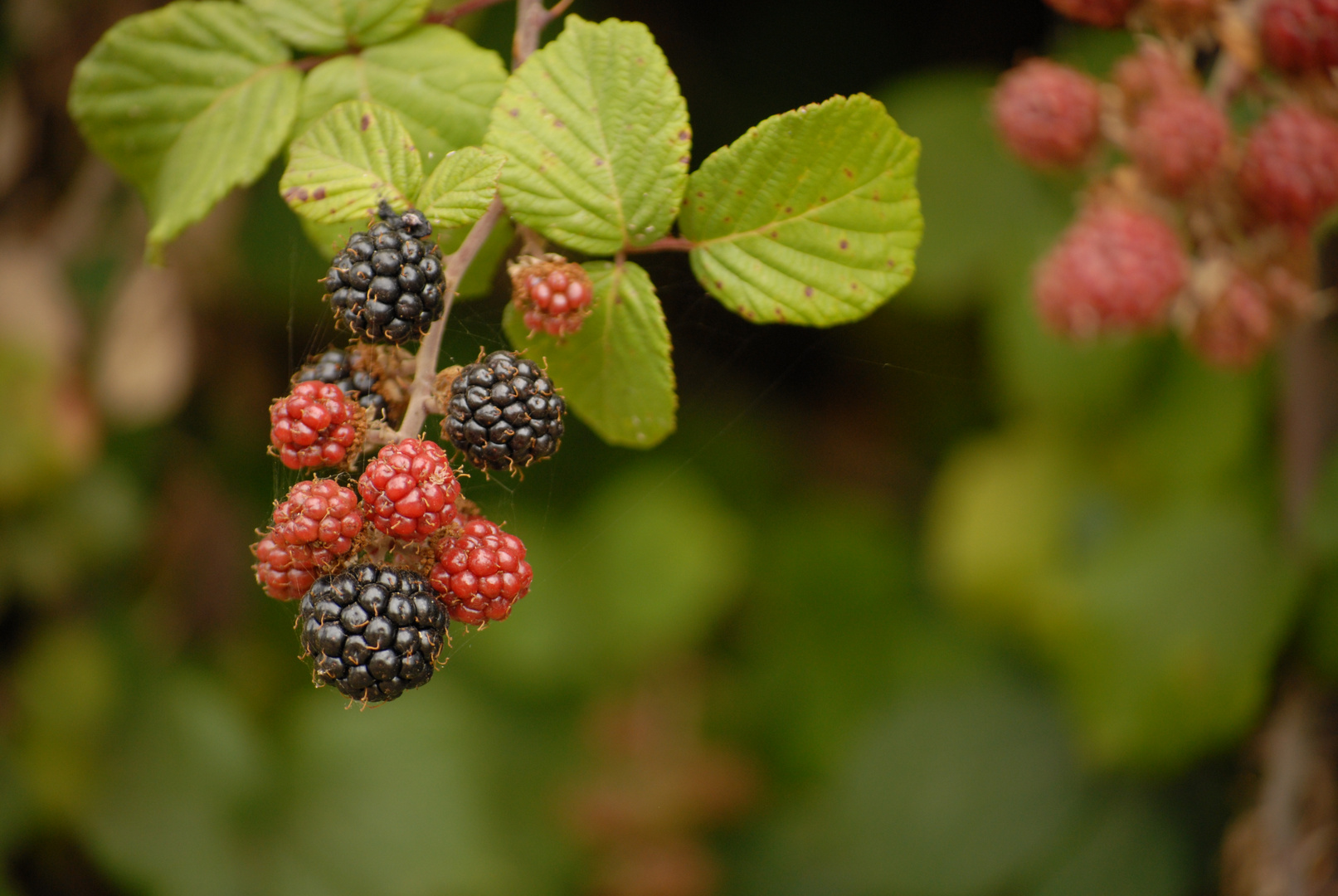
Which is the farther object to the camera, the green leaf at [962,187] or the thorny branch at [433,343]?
the green leaf at [962,187]

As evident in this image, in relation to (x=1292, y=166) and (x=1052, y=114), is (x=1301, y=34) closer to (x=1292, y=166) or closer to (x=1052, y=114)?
(x=1292, y=166)

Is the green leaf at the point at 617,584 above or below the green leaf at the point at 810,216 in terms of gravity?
below

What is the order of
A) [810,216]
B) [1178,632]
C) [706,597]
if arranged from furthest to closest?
[706,597] < [1178,632] < [810,216]

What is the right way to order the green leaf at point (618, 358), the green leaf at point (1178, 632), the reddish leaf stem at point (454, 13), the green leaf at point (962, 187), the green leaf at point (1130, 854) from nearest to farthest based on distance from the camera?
the green leaf at point (618, 358) < the reddish leaf stem at point (454, 13) < the green leaf at point (1178, 632) < the green leaf at point (1130, 854) < the green leaf at point (962, 187)

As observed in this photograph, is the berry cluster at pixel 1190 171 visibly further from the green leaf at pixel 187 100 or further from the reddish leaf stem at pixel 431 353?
the green leaf at pixel 187 100

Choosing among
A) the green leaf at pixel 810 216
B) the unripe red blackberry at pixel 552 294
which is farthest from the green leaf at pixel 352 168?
the green leaf at pixel 810 216

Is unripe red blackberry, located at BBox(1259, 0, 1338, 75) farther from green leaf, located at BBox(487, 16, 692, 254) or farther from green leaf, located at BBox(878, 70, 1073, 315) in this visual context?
green leaf, located at BBox(878, 70, 1073, 315)

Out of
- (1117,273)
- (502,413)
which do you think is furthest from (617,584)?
(502,413)
